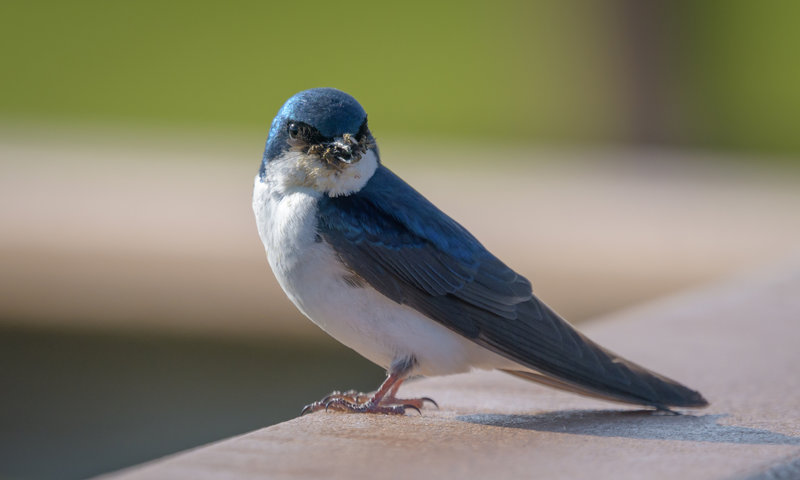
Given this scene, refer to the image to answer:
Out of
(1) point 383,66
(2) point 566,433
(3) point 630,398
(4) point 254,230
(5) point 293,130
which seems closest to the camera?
(2) point 566,433

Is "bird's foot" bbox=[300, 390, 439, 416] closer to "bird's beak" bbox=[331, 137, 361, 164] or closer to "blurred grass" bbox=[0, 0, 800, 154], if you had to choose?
"bird's beak" bbox=[331, 137, 361, 164]

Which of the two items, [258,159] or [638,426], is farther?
[258,159]

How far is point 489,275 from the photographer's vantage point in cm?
298

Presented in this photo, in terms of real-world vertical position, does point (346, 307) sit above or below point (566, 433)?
above

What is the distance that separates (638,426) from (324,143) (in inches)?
39.0

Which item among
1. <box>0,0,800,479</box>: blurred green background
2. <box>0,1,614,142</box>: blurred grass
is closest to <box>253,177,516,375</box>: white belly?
<box>0,0,800,479</box>: blurred green background

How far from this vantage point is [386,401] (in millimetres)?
2982

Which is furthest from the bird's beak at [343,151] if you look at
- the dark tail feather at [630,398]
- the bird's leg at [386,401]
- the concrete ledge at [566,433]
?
the dark tail feather at [630,398]

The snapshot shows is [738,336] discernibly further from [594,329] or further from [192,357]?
[192,357]

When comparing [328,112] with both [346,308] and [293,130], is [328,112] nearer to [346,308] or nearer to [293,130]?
[293,130]

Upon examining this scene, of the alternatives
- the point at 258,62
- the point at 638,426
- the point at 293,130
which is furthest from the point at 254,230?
the point at 258,62

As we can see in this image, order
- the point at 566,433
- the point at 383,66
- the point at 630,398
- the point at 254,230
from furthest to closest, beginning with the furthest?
1. the point at 383,66
2. the point at 254,230
3. the point at 630,398
4. the point at 566,433

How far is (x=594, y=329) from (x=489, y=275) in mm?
1130

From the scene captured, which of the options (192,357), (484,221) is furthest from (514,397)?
(484,221)
